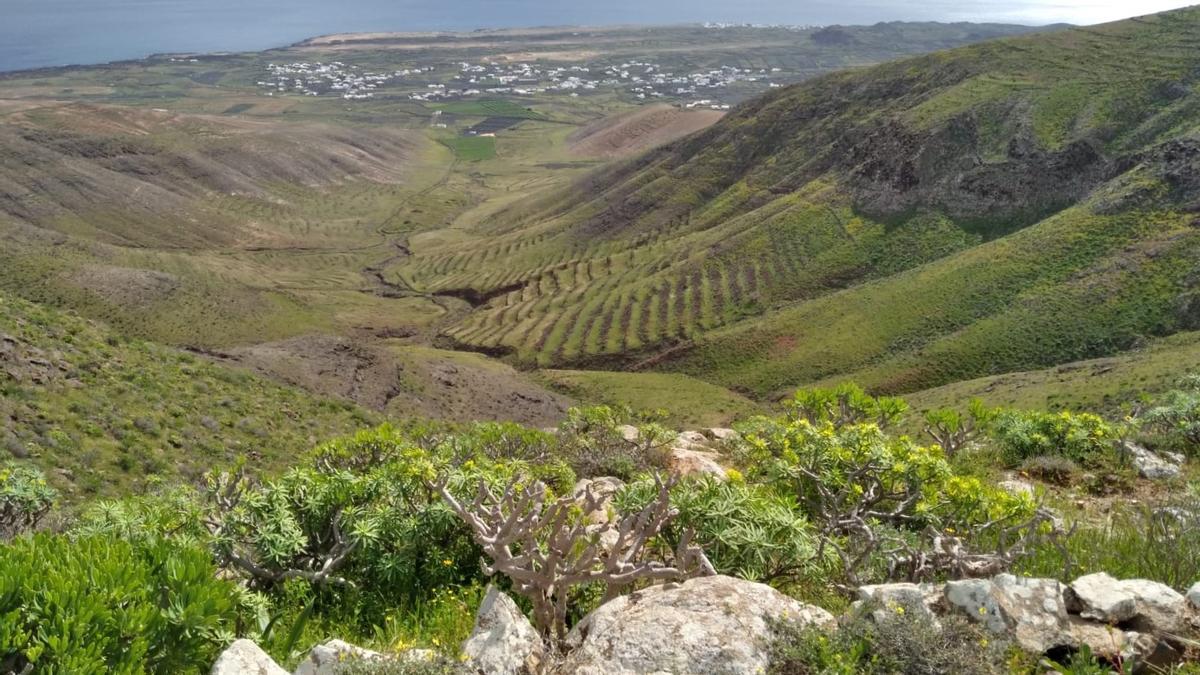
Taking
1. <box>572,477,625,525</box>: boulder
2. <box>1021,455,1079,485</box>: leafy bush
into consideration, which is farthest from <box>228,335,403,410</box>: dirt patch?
<box>1021,455,1079,485</box>: leafy bush

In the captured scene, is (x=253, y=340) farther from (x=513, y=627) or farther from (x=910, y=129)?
(x=910, y=129)

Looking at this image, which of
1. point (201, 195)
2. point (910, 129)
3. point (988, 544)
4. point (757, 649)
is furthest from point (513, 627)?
point (201, 195)

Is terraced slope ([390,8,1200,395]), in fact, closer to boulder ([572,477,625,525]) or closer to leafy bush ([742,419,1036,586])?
boulder ([572,477,625,525])

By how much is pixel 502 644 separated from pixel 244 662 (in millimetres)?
2296

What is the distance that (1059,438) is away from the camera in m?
17.0

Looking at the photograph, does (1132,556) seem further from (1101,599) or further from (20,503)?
(20,503)

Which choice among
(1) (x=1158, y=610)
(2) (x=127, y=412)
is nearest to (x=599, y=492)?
(1) (x=1158, y=610)

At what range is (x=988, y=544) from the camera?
9.41 m

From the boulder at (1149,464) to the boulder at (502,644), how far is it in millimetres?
14492

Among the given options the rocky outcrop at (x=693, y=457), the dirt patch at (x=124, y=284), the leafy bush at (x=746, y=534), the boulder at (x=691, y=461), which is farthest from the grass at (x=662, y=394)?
the leafy bush at (x=746, y=534)

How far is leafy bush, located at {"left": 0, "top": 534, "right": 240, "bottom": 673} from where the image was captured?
5.85m

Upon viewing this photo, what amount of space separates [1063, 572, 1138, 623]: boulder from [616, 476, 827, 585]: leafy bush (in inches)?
101

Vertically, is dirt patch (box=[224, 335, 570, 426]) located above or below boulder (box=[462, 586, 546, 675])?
below

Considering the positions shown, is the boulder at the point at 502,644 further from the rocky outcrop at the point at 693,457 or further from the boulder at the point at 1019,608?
the rocky outcrop at the point at 693,457
